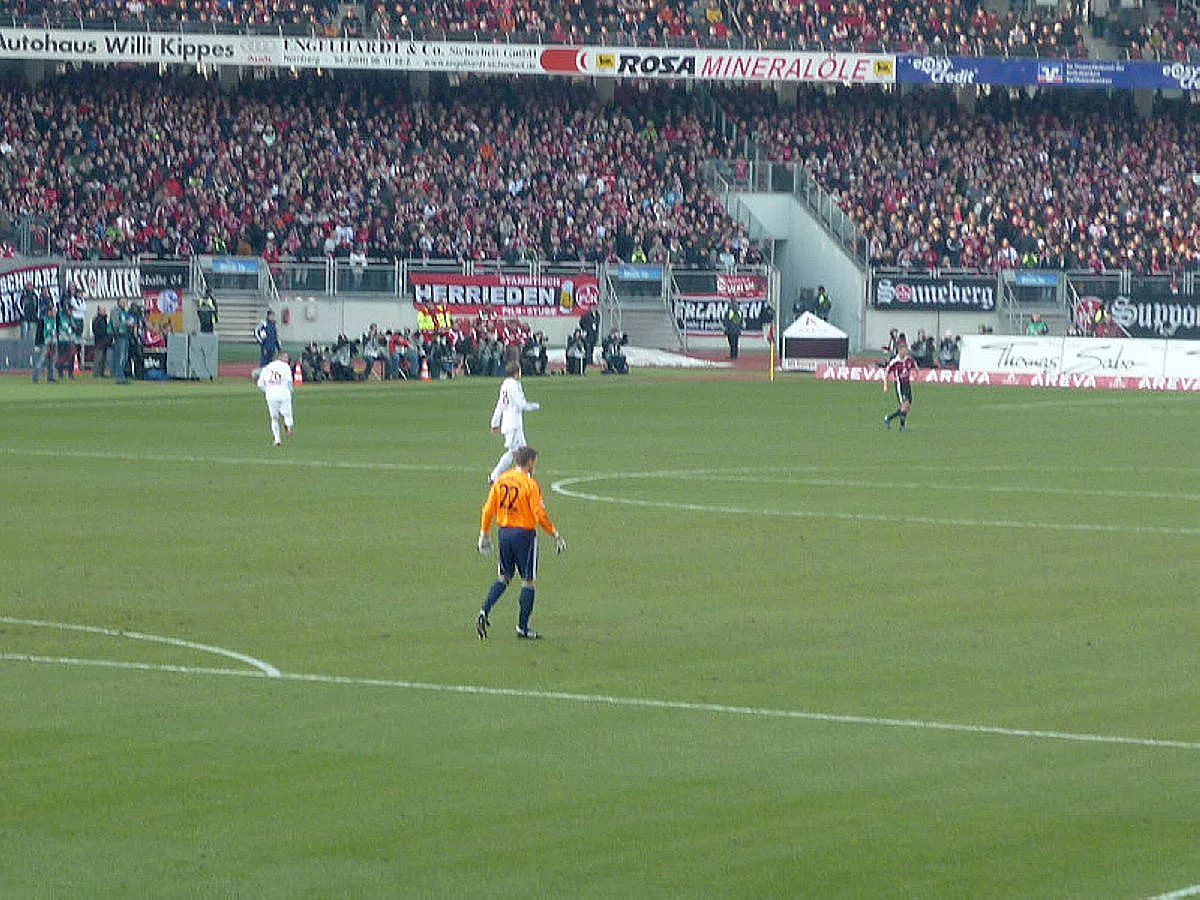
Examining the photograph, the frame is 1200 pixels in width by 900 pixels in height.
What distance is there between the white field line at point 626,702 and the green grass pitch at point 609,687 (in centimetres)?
5

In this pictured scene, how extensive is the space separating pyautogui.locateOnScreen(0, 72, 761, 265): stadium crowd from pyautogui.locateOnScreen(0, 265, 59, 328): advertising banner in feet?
22.6

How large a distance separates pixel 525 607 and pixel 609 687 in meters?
2.01

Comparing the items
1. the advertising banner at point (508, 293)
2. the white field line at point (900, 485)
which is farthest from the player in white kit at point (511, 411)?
the advertising banner at point (508, 293)

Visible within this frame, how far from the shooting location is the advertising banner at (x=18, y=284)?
58375mm

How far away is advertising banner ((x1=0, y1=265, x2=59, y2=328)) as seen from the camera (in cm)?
5838

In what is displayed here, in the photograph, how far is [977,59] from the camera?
268ft

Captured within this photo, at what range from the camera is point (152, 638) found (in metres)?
18.0

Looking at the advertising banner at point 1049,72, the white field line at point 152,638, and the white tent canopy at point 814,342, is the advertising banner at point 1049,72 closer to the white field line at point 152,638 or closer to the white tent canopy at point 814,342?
the white tent canopy at point 814,342

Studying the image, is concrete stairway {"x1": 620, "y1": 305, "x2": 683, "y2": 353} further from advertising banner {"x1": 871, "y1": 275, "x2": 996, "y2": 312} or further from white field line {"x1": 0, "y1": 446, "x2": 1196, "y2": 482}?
white field line {"x1": 0, "y1": 446, "x2": 1196, "y2": 482}

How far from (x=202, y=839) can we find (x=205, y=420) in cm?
3378

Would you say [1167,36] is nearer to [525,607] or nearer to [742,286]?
[742,286]

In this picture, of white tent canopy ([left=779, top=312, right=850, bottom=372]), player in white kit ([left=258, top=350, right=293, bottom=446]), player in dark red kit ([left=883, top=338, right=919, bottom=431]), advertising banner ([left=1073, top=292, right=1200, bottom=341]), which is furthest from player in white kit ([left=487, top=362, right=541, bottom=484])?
advertising banner ([left=1073, top=292, right=1200, bottom=341])

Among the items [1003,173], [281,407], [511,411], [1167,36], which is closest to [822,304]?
[1003,173]

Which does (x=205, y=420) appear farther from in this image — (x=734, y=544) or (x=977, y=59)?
(x=977, y=59)
